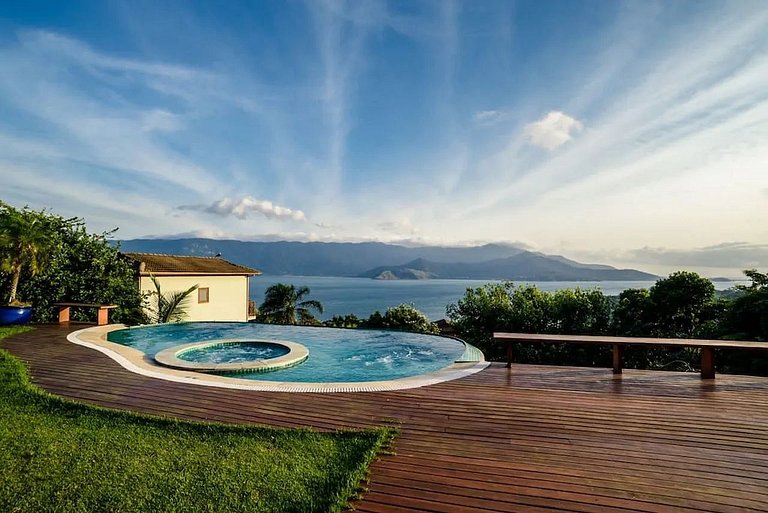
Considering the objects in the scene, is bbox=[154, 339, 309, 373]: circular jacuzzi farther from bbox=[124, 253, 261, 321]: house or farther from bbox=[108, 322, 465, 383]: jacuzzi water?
bbox=[124, 253, 261, 321]: house

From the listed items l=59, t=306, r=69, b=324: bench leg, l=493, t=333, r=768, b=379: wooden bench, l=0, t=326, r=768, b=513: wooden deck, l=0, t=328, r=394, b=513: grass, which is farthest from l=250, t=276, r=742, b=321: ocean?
l=59, t=306, r=69, b=324: bench leg

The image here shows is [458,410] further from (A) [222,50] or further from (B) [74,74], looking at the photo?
(B) [74,74]

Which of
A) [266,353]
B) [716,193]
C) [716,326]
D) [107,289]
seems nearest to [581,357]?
[716,326]

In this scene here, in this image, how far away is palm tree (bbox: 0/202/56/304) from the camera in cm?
942

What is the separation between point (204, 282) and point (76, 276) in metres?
10.3

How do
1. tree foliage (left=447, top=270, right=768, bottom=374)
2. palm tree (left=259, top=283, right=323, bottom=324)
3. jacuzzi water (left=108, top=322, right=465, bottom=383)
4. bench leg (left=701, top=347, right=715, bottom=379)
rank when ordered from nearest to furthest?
bench leg (left=701, top=347, right=715, bottom=379) → jacuzzi water (left=108, top=322, right=465, bottom=383) → tree foliage (left=447, top=270, right=768, bottom=374) → palm tree (left=259, top=283, right=323, bottom=324)

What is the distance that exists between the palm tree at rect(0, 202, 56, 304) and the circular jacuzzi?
4.15 m

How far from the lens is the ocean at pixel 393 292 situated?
230 ft

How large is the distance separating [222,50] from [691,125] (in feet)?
37.4

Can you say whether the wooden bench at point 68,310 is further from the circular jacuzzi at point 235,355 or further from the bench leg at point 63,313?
the circular jacuzzi at point 235,355

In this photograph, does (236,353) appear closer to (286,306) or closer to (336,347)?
(336,347)

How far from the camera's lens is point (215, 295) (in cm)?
2277

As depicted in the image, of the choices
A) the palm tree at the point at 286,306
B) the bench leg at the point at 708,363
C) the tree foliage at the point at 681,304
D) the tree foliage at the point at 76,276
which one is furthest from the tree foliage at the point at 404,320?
the bench leg at the point at 708,363

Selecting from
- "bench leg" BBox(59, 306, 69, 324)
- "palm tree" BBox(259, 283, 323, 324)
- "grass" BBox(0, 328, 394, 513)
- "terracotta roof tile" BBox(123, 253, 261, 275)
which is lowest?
"palm tree" BBox(259, 283, 323, 324)
